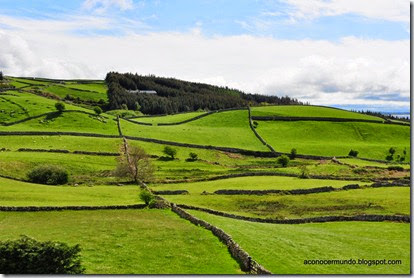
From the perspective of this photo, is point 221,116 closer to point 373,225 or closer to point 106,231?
point 373,225

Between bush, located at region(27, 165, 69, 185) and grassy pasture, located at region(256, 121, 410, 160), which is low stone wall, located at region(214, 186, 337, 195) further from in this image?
grassy pasture, located at region(256, 121, 410, 160)

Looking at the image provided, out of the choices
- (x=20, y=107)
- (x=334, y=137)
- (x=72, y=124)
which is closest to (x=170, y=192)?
(x=72, y=124)

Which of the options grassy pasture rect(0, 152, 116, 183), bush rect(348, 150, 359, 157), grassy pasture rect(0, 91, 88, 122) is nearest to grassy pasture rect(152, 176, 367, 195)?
grassy pasture rect(0, 152, 116, 183)

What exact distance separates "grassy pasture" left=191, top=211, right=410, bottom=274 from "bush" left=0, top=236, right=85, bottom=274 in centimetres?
1115

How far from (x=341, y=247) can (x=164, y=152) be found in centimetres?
5879

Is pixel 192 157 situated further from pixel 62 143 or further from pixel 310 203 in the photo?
pixel 310 203

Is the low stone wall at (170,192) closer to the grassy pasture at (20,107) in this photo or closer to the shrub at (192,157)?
Answer: the shrub at (192,157)

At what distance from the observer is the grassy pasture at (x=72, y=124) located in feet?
346

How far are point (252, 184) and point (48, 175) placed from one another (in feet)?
94.6

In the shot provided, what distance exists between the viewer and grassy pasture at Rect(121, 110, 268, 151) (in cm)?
10462

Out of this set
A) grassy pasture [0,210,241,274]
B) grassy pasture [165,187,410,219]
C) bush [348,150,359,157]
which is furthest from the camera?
bush [348,150,359,157]

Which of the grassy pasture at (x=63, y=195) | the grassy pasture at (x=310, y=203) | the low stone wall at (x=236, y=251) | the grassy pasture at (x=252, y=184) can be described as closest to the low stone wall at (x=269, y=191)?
the grassy pasture at (x=310, y=203)

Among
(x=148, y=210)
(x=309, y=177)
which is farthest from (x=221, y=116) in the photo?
(x=148, y=210)

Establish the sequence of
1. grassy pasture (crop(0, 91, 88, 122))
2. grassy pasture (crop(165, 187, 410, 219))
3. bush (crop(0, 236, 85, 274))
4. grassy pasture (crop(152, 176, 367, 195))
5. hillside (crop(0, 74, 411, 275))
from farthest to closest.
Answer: grassy pasture (crop(0, 91, 88, 122)), grassy pasture (crop(152, 176, 367, 195)), grassy pasture (crop(165, 187, 410, 219)), hillside (crop(0, 74, 411, 275)), bush (crop(0, 236, 85, 274))
